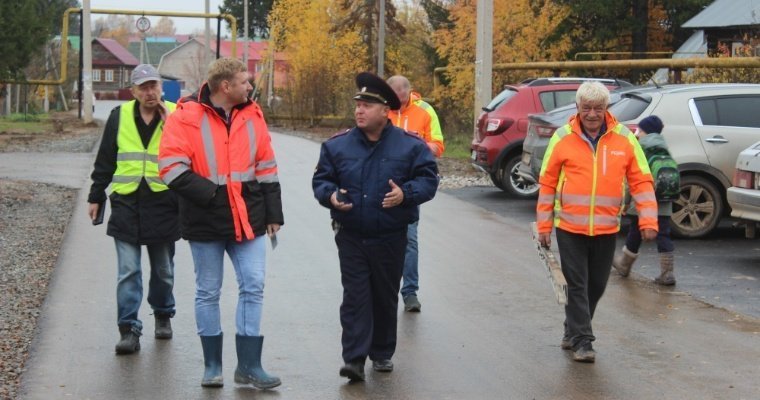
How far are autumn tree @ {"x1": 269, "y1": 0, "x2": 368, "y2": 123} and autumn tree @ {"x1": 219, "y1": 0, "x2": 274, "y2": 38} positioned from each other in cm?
2389

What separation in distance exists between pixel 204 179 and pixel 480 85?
16764mm

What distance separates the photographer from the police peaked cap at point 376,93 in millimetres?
7008

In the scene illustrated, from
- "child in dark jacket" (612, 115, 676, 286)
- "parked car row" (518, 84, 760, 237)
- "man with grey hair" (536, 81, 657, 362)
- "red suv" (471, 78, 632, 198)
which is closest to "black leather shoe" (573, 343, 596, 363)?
"man with grey hair" (536, 81, 657, 362)

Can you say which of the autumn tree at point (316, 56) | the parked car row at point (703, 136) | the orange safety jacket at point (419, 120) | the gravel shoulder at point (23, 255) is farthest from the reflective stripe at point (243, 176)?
the autumn tree at point (316, 56)

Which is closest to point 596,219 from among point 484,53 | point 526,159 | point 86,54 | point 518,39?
point 526,159

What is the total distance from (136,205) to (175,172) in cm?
121

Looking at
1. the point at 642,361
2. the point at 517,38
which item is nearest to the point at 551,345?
the point at 642,361

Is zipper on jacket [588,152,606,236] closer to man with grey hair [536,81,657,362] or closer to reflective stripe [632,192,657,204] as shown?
man with grey hair [536,81,657,362]

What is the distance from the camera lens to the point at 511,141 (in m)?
18.0

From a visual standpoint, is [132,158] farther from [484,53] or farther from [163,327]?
[484,53]

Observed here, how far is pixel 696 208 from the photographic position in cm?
1355

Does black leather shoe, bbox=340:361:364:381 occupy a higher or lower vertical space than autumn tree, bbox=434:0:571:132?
lower

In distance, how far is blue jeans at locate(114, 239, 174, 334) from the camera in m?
7.74

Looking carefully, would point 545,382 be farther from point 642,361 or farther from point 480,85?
point 480,85
